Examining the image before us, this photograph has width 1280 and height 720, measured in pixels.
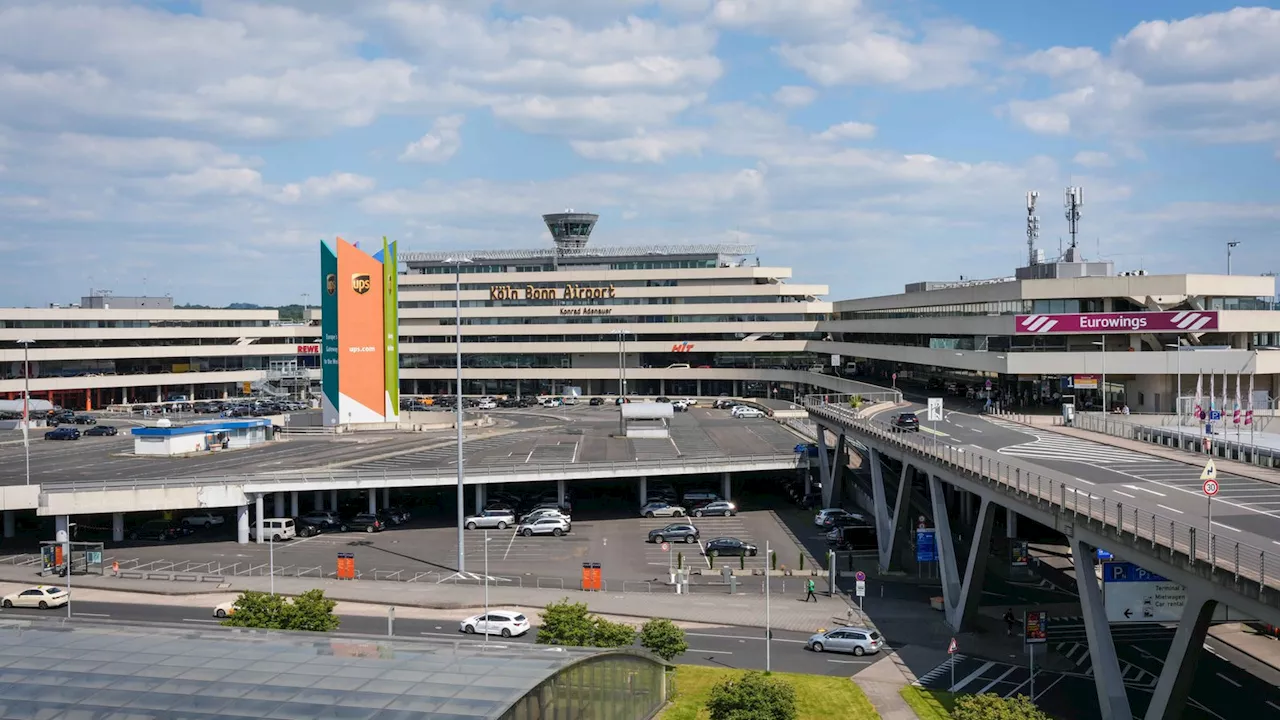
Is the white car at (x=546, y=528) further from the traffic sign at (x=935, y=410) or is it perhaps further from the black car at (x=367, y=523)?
the traffic sign at (x=935, y=410)

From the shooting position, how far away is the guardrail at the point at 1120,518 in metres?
22.9

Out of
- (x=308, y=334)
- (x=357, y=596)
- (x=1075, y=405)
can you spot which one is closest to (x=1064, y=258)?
(x=1075, y=405)

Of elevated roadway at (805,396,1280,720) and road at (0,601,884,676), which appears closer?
elevated roadway at (805,396,1280,720)

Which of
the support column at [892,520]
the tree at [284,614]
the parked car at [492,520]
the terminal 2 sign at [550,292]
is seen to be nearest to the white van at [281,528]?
the parked car at [492,520]

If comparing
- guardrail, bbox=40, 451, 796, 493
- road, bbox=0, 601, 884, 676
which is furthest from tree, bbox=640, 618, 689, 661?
guardrail, bbox=40, 451, 796, 493

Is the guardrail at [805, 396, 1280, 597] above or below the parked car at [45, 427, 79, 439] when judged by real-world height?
above

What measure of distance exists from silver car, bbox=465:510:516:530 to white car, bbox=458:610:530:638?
20575 mm

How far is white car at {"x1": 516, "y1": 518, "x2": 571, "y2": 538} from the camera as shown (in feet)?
194

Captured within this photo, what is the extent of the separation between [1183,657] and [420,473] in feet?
145

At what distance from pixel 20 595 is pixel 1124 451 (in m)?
48.1

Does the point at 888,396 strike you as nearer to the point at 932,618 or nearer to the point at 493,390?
the point at 932,618

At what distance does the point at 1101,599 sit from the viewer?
29.8 metres

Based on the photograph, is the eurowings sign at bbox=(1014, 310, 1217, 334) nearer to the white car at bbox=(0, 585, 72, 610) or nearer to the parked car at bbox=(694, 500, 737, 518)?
the parked car at bbox=(694, 500, 737, 518)

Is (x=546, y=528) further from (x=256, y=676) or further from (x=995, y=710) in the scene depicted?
(x=256, y=676)
